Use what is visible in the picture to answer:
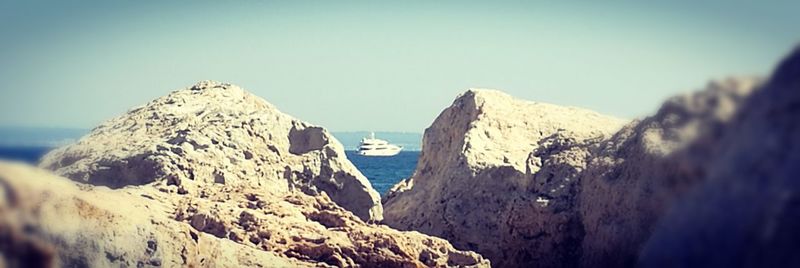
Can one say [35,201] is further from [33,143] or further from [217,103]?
[217,103]

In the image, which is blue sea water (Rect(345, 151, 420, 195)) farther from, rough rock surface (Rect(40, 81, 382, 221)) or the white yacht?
rough rock surface (Rect(40, 81, 382, 221))

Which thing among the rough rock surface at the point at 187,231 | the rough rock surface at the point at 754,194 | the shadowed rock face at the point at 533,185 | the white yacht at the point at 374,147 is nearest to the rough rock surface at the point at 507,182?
the shadowed rock face at the point at 533,185

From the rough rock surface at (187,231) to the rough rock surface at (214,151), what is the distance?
1.17 feet

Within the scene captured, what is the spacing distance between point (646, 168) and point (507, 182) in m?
4.25

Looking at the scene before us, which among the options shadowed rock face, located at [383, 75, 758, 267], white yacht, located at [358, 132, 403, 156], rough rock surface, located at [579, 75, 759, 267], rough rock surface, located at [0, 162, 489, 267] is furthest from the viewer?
white yacht, located at [358, 132, 403, 156]

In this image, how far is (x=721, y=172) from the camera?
5699mm

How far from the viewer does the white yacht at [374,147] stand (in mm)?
100875

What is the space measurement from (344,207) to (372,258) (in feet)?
7.74

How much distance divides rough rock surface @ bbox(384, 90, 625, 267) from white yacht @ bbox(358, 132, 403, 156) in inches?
3270

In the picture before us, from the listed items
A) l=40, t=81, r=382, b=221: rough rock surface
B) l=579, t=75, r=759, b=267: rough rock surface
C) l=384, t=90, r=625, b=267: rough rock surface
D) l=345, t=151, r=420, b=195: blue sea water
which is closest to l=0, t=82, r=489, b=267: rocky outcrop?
l=40, t=81, r=382, b=221: rough rock surface

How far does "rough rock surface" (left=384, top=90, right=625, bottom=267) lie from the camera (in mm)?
14398

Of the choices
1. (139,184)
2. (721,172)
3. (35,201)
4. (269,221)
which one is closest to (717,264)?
(721,172)

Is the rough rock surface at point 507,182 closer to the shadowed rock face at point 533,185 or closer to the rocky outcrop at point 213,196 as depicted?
the shadowed rock face at point 533,185

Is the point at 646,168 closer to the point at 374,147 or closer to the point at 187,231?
the point at 187,231
